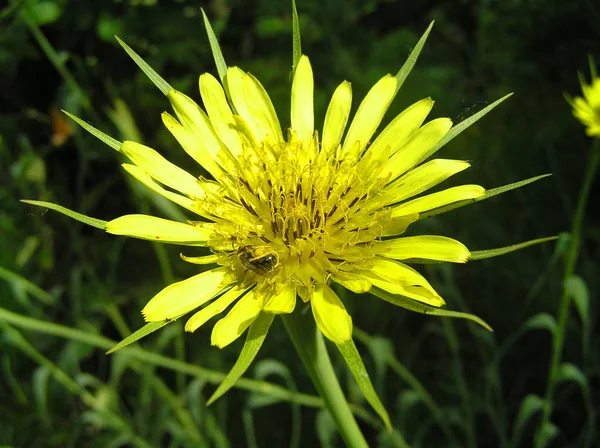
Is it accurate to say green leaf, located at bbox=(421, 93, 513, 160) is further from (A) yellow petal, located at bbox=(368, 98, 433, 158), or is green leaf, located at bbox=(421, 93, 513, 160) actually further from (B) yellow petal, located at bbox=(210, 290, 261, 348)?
(B) yellow petal, located at bbox=(210, 290, 261, 348)

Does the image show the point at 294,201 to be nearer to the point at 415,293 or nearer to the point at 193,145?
the point at 193,145

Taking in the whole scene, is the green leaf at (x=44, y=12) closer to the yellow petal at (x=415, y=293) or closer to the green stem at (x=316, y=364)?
the green stem at (x=316, y=364)

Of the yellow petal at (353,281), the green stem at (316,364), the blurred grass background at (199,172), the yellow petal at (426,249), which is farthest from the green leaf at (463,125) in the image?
the blurred grass background at (199,172)

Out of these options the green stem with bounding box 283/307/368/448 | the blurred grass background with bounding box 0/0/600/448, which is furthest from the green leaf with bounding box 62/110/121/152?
the blurred grass background with bounding box 0/0/600/448

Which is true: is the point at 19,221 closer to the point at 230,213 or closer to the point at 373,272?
the point at 230,213

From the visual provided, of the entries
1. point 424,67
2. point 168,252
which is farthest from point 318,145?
point 168,252

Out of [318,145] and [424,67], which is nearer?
[318,145]

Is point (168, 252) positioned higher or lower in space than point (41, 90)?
lower

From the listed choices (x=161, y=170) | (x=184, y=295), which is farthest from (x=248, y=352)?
(x=161, y=170)
